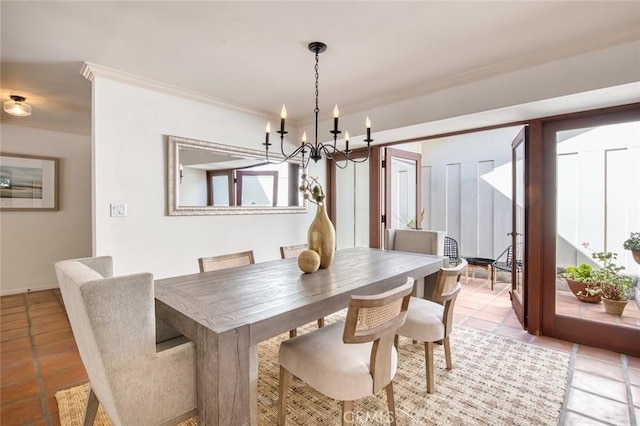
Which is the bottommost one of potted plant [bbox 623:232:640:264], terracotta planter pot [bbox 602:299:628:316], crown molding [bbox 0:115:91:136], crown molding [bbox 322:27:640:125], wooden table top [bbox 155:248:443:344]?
terracotta planter pot [bbox 602:299:628:316]

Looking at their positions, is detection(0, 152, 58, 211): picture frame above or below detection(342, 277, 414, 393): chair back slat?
above

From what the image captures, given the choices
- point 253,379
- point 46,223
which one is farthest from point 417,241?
point 46,223

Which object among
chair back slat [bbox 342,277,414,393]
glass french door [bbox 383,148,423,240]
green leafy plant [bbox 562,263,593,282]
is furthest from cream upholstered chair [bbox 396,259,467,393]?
glass french door [bbox 383,148,423,240]

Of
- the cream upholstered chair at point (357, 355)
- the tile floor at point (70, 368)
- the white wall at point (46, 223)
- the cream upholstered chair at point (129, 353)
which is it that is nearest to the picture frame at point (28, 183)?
the white wall at point (46, 223)

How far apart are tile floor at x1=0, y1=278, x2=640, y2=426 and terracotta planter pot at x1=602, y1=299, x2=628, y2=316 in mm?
343

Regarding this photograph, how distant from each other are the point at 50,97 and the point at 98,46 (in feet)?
5.38

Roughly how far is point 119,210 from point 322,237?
1.90 metres

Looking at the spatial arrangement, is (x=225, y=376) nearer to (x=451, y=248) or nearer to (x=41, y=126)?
(x=451, y=248)

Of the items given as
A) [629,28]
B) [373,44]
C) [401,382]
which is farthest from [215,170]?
[629,28]

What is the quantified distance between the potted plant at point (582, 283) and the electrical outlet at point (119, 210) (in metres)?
4.08

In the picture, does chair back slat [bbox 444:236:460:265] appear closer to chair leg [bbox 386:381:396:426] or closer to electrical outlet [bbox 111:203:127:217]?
chair leg [bbox 386:381:396:426]

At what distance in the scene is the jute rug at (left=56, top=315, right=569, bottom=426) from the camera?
65.9 inches

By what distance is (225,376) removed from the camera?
1.08 metres

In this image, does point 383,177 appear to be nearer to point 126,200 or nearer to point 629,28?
point 629,28
